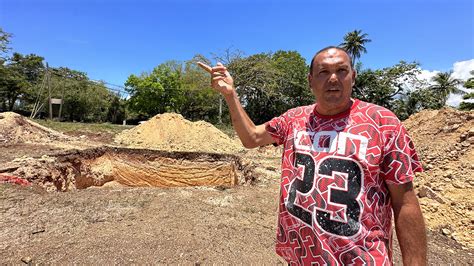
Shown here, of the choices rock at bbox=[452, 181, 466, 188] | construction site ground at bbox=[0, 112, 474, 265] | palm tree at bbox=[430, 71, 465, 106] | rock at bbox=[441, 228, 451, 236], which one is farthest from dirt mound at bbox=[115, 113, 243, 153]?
palm tree at bbox=[430, 71, 465, 106]

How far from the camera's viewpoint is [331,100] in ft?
4.79

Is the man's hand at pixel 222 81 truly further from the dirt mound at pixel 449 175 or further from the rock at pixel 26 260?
the dirt mound at pixel 449 175

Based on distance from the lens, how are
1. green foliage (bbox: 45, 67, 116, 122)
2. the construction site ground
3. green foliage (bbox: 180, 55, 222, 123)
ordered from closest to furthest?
1. the construction site ground
2. green foliage (bbox: 180, 55, 222, 123)
3. green foliage (bbox: 45, 67, 116, 122)

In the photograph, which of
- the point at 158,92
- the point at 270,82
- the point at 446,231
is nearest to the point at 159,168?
the point at 446,231

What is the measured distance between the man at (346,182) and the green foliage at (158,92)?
1258 inches

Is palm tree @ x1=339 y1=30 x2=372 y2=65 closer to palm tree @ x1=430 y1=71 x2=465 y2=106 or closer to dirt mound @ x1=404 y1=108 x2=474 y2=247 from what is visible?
palm tree @ x1=430 y1=71 x2=465 y2=106

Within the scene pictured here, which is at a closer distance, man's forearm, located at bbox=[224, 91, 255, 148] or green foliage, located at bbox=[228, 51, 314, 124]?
man's forearm, located at bbox=[224, 91, 255, 148]

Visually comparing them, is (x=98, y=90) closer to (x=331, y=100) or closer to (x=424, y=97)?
(x=424, y=97)

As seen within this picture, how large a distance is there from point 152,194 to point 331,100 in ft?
17.3

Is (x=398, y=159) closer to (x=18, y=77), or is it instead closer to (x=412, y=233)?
(x=412, y=233)

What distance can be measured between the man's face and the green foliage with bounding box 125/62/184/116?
31.9 metres

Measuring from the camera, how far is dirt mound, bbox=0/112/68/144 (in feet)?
44.6

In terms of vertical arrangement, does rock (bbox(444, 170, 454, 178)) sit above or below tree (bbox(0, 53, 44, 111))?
below

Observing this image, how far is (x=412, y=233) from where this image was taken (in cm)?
134
